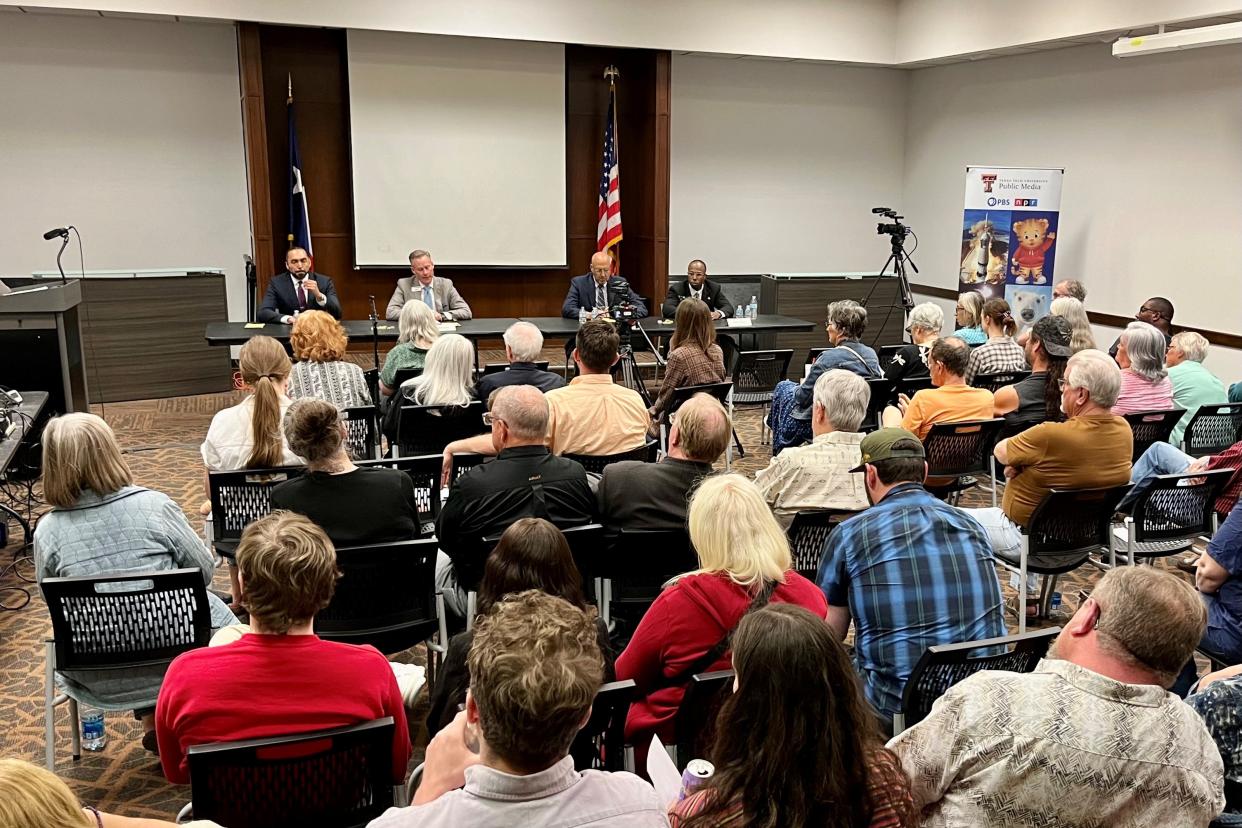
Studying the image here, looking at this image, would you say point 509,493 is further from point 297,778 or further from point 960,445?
point 960,445

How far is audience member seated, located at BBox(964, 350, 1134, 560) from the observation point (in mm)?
4148

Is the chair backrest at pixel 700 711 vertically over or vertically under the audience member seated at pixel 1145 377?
under

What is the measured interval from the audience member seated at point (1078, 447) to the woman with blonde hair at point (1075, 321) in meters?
1.71

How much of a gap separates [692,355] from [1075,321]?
101 inches

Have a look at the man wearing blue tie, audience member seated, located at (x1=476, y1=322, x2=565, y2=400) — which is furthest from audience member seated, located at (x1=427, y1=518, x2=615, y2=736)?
the man wearing blue tie

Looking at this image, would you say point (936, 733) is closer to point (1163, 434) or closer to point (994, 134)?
point (1163, 434)

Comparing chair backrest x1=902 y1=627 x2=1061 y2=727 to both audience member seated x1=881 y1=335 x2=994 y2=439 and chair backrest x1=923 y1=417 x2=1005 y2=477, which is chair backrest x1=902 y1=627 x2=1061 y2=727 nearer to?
chair backrest x1=923 y1=417 x2=1005 y2=477

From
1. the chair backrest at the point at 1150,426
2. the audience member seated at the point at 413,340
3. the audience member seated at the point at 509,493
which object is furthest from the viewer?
the audience member seated at the point at 413,340

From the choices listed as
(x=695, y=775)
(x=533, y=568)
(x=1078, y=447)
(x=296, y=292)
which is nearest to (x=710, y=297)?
(x=296, y=292)

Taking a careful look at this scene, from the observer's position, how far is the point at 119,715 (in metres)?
3.66

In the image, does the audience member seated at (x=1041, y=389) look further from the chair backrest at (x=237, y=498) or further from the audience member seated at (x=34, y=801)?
the audience member seated at (x=34, y=801)

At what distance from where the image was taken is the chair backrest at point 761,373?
6902 millimetres

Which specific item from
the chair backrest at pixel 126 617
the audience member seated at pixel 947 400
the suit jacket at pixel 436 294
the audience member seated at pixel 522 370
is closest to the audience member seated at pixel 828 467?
the audience member seated at pixel 947 400

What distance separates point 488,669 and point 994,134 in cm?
1108
